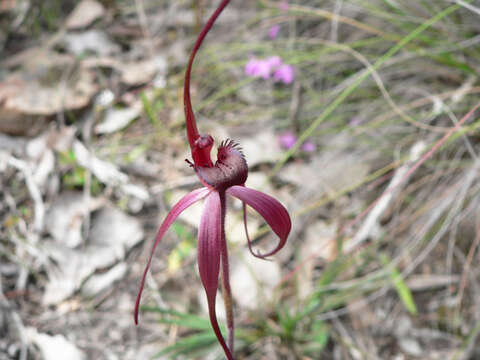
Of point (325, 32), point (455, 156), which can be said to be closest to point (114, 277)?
point (455, 156)

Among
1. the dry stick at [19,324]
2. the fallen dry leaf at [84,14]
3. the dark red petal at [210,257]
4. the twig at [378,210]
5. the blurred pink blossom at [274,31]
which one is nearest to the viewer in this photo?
the dark red petal at [210,257]

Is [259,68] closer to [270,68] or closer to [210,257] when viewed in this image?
[270,68]

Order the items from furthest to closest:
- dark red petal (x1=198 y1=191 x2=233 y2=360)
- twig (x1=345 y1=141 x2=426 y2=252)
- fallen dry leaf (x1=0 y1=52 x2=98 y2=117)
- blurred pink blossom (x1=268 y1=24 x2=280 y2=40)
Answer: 1. blurred pink blossom (x1=268 y1=24 x2=280 y2=40)
2. fallen dry leaf (x1=0 y1=52 x2=98 y2=117)
3. twig (x1=345 y1=141 x2=426 y2=252)
4. dark red petal (x1=198 y1=191 x2=233 y2=360)

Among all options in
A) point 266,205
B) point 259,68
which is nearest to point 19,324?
point 266,205

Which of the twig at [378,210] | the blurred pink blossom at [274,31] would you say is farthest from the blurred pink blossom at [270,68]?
the twig at [378,210]

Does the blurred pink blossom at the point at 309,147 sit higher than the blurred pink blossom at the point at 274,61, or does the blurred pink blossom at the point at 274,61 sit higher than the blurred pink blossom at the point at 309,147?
the blurred pink blossom at the point at 274,61

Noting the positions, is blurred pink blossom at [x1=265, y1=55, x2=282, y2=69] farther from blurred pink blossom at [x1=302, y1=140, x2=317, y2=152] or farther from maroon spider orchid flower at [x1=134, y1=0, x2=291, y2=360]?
maroon spider orchid flower at [x1=134, y1=0, x2=291, y2=360]

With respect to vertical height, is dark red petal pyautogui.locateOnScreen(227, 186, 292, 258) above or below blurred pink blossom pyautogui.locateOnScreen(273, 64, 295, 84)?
above

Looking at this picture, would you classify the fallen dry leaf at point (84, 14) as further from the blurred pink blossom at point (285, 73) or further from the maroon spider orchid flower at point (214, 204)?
the maroon spider orchid flower at point (214, 204)

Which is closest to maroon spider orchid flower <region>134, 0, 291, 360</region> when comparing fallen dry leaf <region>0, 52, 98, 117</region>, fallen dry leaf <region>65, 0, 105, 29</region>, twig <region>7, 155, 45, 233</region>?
twig <region>7, 155, 45, 233</region>

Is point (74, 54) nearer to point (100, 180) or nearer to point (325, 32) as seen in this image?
point (100, 180)

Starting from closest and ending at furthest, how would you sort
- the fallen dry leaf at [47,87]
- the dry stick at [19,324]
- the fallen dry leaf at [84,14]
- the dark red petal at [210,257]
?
the dark red petal at [210,257], the dry stick at [19,324], the fallen dry leaf at [47,87], the fallen dry leaf at [84,14]
